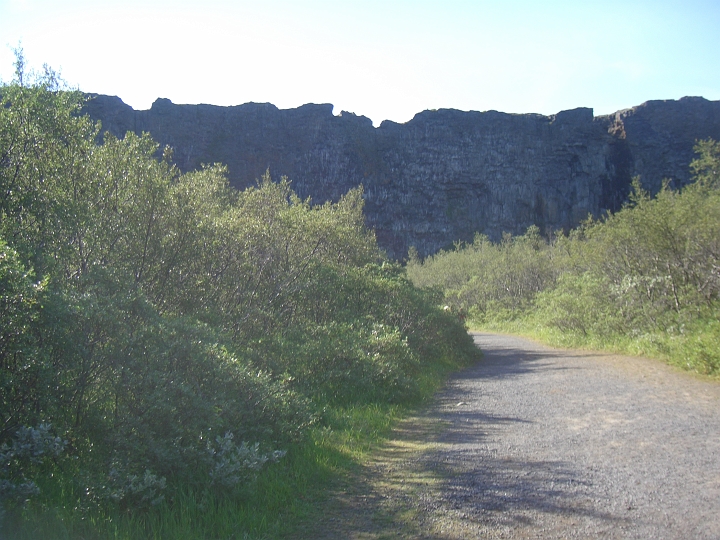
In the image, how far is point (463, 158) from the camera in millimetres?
69562

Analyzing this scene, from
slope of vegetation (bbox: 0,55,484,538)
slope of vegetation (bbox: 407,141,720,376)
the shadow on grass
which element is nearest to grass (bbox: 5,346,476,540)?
slope of vegetation (bbox: 0,55,484,538)

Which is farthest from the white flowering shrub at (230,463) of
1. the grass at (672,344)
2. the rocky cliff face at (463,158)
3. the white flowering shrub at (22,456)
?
the rocky cliff face at (463,158)

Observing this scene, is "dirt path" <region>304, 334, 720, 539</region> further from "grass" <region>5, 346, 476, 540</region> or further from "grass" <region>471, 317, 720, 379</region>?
"grass" <region>471, 317, 720, 379</region>

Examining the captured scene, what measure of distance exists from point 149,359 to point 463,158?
67294mm

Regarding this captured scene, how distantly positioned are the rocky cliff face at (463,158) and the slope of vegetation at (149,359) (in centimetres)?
5387

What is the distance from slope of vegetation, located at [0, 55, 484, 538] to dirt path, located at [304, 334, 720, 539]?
2.15 ft

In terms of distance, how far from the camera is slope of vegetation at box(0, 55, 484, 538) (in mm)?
4375

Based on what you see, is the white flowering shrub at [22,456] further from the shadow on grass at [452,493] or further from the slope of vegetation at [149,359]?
the shadow on grass at [452,493]

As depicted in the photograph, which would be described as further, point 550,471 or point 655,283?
point 655,283

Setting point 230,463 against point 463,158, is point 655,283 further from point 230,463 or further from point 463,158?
point 463,158

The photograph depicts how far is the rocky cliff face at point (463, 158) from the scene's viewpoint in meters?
65.5

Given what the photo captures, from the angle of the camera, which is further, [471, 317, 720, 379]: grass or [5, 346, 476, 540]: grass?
[471, 317, 720, 379]: grass

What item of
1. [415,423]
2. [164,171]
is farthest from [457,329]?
[164,171]

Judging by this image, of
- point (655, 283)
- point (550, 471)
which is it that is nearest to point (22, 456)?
point (550, 471)
